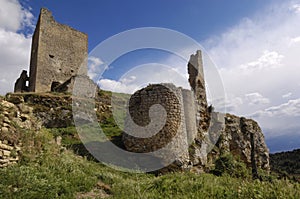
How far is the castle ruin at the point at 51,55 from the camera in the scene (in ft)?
86.8

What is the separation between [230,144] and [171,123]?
11.4m

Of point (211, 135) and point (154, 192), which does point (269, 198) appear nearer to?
point (154, 192)

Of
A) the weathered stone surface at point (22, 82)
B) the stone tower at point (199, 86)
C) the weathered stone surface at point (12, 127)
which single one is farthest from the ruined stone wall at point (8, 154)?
the weathered stone surface at point (22, 82)

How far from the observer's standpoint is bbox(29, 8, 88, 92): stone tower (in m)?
26.4

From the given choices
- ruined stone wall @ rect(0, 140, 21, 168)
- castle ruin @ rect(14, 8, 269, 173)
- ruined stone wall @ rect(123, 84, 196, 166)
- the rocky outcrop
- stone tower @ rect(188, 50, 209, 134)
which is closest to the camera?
ruined stone wall @ rect(0, 140, 21, 168)

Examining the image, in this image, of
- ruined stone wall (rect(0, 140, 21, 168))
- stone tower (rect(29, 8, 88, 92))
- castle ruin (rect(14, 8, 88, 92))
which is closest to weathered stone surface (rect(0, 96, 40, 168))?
ruined stone wall (rect(0, 140, 21, 168))

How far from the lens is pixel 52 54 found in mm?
27828

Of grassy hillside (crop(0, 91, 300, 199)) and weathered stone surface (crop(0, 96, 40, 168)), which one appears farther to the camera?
weathered stone surface (crop(0, 96, 40, 168))

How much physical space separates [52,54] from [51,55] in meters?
0.18

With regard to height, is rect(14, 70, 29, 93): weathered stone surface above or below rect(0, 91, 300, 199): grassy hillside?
above

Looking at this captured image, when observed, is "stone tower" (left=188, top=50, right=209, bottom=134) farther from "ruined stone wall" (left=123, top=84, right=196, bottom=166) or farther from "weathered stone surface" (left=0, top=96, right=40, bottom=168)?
"weathered stone surface" (left=0, top=96, right=40, bottom=168)

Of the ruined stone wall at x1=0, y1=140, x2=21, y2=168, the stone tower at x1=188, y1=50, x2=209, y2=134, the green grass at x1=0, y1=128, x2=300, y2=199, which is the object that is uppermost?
the stone tower at x1=188, y1=50, x2=209, y2=134

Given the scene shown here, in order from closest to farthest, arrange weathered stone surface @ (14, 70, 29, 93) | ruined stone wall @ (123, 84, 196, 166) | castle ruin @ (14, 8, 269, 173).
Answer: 1. ruined stone wall @ (123, 84, 196, 166)
2. castle ruin @ (14, 8, 269, 173)
3. weathered stone surface @ (14, 70, 29, 93)

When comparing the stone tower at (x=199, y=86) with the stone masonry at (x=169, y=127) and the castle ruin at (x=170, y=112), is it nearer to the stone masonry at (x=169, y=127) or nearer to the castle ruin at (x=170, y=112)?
the castle ruin at (x=170, y=112)
